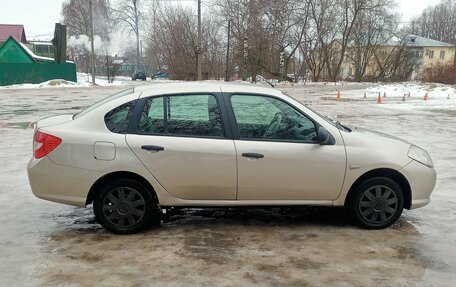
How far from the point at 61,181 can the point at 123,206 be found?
652 mm

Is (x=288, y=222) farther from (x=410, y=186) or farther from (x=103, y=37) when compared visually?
(x=103, y=37)

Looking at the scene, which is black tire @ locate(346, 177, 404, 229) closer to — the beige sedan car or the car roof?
the beige sedan car

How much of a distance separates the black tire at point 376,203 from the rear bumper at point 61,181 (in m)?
2.62

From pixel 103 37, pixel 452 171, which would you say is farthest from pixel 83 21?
pixel 452 171

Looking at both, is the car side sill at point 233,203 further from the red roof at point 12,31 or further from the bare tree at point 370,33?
the red roof at point 12,31

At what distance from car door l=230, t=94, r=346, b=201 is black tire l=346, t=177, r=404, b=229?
25cm

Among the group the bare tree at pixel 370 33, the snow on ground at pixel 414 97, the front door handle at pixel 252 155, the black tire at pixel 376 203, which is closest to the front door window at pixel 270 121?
the front door handle at pixel 252 155

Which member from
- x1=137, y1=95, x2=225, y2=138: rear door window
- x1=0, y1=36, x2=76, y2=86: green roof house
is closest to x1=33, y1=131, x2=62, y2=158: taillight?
x1=137, y1=95, x2=225, y2=138: rear door window

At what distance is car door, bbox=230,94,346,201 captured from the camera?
4332 mm

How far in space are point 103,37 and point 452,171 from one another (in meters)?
82.9

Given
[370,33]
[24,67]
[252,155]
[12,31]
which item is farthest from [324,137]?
[12,31]

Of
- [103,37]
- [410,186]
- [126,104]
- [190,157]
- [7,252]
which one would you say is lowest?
[7,252]

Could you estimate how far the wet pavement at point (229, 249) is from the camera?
11.6ft

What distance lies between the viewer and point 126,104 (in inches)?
176
